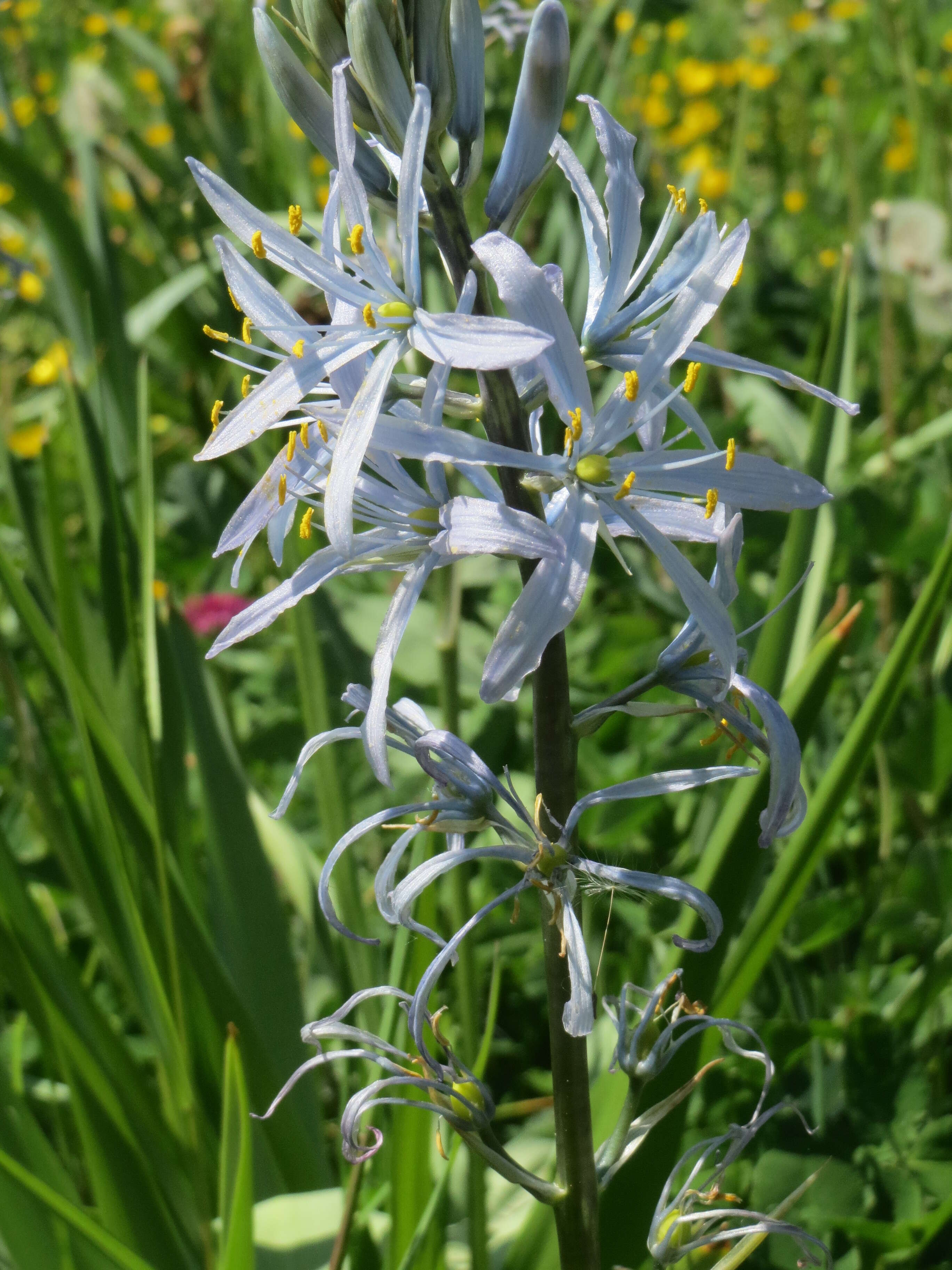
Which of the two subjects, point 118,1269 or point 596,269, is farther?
point 118,1269

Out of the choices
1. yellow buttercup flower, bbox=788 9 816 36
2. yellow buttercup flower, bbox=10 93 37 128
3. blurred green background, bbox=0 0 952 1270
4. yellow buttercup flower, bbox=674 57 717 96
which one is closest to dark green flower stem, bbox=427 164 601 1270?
blurred green background, bbox=0 0 952 1270

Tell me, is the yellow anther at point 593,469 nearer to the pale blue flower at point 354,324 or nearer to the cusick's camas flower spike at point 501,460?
the cusick's camas flower spike at point 501,460

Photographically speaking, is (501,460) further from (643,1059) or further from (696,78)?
(696,78)

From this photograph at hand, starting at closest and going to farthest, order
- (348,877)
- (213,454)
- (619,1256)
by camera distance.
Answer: (213,454)
(619,1256)
(348,877)

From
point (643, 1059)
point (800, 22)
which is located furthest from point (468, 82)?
point (800, 22)

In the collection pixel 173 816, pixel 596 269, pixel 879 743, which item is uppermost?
pixel 596 269

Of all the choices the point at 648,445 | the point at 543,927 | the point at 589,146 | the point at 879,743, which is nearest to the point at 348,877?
the point at 543,927

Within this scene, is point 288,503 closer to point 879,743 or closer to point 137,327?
point 879,743
